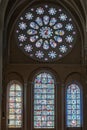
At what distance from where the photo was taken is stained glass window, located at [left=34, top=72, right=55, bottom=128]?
34.2m

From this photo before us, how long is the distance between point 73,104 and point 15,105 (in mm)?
4105

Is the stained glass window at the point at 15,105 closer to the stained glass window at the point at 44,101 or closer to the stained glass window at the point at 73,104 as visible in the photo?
the stained glass window at the point at 44,101

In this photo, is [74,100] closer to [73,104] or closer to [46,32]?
[73,104]

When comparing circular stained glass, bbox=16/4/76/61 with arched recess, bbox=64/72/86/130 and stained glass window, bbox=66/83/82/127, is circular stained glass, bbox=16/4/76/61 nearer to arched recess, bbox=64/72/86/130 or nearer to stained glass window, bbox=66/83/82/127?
arched recess, bbox=64/72/86/130

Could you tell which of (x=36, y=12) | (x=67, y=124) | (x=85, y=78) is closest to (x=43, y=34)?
(x=36, y=12)

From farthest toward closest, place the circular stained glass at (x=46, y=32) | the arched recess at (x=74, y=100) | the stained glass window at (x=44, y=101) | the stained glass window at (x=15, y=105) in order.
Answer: the circular stained glass at (x=46, y=32) → the stained glass window at (x=44, y=101) → the stained glass window at (x=15, y=105) → the arched recess at (x=74, y=100)

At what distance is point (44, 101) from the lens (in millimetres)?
34656

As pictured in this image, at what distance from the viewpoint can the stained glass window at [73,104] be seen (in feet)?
112

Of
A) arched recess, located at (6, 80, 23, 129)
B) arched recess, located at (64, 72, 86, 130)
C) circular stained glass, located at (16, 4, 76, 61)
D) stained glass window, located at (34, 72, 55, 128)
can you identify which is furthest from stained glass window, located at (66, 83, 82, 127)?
arched recess, located at (6, 80, 23, 129)

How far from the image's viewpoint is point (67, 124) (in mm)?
33938

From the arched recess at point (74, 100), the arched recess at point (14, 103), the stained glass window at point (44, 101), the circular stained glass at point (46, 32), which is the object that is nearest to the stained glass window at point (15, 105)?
the arched recess at point (14, 103)

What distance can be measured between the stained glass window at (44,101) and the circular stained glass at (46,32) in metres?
1.62

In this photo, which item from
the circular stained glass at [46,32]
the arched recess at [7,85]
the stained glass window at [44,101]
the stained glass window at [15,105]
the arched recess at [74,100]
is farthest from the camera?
the circular stained glass at [46,32]

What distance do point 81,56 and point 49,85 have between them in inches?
121
